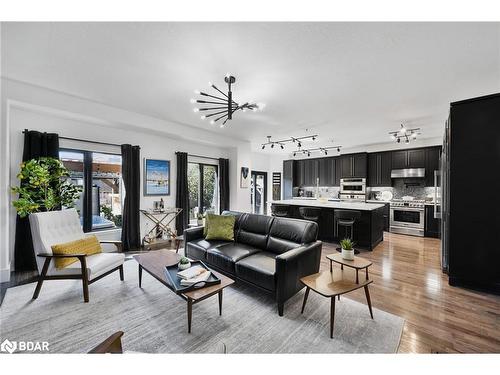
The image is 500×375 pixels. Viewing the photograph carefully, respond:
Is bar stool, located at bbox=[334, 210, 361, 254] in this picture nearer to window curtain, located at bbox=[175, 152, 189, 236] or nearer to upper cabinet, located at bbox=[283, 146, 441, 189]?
upper cabinet, located at bbox=[283, 146, 441, 189]

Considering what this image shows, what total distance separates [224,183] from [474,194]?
207 inches

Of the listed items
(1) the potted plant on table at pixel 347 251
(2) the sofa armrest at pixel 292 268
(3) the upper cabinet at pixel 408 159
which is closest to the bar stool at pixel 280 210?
(2) the sofa armrest at pixel 292 268

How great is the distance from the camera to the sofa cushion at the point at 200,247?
3318mm

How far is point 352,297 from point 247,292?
4.33ft

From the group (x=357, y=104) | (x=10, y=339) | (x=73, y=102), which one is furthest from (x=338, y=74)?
(x=10, y=339)

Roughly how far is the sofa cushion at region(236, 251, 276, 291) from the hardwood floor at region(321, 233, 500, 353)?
1121 millimetres

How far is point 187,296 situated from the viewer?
190 cm

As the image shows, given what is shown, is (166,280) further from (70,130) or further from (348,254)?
(70,130)

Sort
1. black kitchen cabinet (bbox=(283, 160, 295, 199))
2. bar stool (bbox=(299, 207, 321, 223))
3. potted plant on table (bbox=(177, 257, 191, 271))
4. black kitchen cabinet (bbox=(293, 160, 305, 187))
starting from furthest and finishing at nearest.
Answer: black kitchen cabinet (bbox=(283, 160, 295, 199)) → black kitchen cabinet (bbox=(293, 160, 305, 187)) → bar stool (bbox=(299, 207, 321, 223)) → potted plant on table (bbox=(177, 257, 191, 271))

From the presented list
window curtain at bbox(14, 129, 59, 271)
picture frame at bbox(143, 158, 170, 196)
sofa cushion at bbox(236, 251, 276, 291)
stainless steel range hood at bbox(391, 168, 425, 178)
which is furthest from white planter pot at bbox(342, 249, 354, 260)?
stainless steel range hood at bbox(391, 168, 425, 178)

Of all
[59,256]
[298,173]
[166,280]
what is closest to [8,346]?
[59,256]

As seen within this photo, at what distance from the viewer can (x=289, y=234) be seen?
3.08 metres

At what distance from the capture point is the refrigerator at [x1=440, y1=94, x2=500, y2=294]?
2664 millimetres

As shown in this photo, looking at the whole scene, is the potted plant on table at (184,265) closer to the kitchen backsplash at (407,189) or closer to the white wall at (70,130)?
Answer: the white wall at (70,130)
